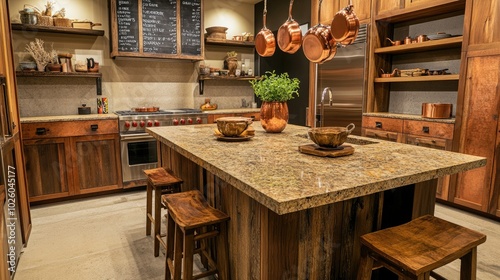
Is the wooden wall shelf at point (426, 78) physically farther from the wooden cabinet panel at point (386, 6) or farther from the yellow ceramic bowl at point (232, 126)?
the yellow ceramic bowl at point (232, 126)

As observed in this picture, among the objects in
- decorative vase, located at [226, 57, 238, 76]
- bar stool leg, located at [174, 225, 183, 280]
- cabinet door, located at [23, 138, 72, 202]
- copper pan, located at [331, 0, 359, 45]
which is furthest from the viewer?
decorative vase, located at [226, 57, 238, 76]

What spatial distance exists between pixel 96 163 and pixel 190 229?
2644 millimetres

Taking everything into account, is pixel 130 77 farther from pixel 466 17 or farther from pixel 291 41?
pixel 466 17

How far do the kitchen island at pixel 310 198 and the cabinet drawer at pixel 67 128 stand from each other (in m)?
2.21

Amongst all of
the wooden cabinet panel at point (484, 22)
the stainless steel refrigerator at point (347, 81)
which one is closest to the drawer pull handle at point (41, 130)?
the stainless steel refrigerator at point (347, 81)

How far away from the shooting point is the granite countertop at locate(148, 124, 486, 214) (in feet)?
3.49

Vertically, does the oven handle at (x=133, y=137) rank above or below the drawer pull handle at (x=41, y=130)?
below

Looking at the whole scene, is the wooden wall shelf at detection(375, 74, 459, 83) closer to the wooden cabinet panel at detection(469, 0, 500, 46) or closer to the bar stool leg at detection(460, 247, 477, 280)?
the wooden cabinet panel at detection(469, 0, 500, 46)

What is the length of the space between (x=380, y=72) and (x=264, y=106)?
248cm

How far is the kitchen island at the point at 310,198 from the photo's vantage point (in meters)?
1.14

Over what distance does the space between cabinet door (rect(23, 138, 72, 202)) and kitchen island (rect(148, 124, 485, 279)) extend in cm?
230

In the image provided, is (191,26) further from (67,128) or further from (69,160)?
(69,160)

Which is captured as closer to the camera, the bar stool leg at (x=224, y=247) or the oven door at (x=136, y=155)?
the bar stool leg at (x=224, y=247)

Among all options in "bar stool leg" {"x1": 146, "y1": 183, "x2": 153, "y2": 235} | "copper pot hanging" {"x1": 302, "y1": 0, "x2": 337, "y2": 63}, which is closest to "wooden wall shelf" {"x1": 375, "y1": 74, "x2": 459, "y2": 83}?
"copper pot hanging" {"x1": 302, "y1": 0, "x2": 337, "y2": 63}
